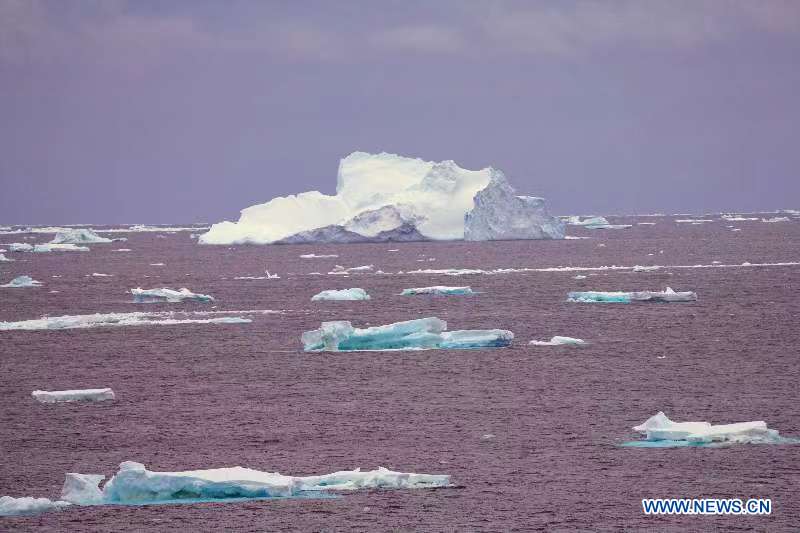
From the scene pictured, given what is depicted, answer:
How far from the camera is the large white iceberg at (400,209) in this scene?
47469 millimetres

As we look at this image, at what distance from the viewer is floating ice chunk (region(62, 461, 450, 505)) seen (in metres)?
8.27

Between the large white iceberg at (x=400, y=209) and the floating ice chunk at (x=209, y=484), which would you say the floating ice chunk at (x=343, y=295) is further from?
the large white iceberg at (x=400, y=209)

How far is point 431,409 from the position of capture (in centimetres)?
1157

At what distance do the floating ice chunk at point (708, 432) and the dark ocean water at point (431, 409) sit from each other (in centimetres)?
19

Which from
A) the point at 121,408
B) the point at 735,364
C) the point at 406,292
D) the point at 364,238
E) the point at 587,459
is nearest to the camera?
the point at 587,459

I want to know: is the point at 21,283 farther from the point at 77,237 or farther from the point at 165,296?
the point at 77,237

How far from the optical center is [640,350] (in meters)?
15.5

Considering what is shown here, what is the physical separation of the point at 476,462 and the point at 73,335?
10.6m

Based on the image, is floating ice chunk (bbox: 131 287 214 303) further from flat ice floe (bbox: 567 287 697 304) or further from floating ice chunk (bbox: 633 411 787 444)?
floating ice chunk (bbox: 633 411 787 444)

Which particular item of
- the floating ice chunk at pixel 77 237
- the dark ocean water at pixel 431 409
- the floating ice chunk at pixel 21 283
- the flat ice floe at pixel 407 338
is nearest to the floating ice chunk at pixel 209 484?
the dark ocean water at pixel 431 409

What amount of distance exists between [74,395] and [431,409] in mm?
3349

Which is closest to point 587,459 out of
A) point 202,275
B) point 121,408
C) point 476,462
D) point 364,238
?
point 476,462

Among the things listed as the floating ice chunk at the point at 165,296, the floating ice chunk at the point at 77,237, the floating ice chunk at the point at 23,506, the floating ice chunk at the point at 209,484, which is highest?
the floating ice chunk at the point at 77,237

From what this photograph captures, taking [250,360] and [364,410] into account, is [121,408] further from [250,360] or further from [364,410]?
[250,360]
